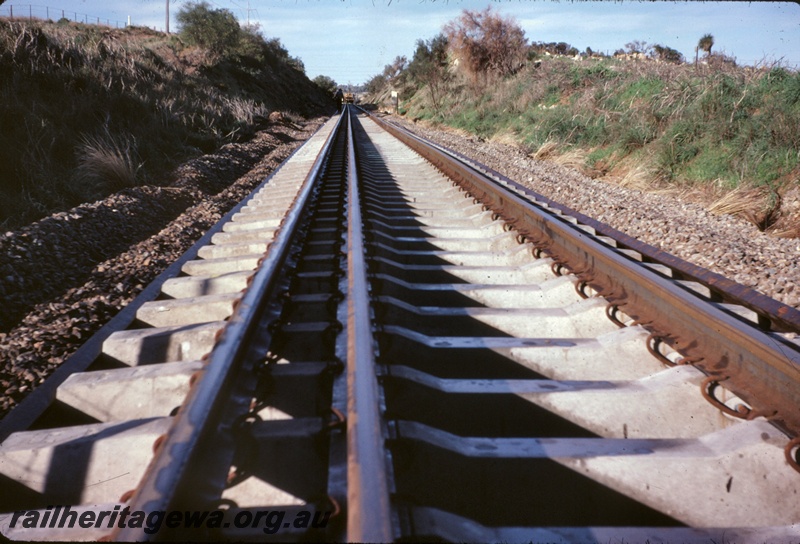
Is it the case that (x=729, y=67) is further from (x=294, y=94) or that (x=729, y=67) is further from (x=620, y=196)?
(x=294, y=94)

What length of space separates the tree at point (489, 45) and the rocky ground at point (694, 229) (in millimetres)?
17182

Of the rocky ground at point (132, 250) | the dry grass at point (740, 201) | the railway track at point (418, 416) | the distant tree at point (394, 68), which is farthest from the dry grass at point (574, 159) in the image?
the distant tree at point (394, 68)

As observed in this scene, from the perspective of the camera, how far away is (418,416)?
183 cm

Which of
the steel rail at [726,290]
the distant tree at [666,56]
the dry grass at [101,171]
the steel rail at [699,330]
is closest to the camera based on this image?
the steel rail at [699,330]

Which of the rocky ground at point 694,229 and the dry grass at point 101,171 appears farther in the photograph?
the dry grass at point 101,171

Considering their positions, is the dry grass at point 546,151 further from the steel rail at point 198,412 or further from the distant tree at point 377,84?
the distant tree at point 377,84

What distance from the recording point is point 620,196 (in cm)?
638

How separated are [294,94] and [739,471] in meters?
39.0

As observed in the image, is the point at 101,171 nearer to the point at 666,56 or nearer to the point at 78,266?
the point at 78,266

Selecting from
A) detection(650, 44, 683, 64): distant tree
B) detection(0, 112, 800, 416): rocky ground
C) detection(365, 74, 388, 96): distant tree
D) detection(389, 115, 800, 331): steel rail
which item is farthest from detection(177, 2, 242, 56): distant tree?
detection(365, 74, 388, 96): distant tree

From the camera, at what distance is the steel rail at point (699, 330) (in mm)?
1693

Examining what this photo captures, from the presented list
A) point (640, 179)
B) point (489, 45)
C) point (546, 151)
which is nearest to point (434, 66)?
point (489, 45)

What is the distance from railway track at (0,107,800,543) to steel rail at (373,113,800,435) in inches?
0.4

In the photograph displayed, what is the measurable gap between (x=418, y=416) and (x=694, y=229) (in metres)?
3.97
